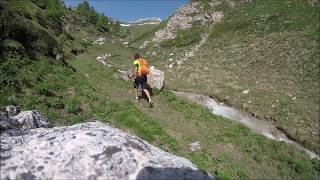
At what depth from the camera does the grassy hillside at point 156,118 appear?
1748 centimetres

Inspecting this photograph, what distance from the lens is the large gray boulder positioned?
714 centimetres

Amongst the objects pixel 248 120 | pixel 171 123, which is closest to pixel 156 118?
pixel 171 123

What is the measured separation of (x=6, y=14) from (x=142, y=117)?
12.2 m

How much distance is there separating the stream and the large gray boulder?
→ 16944 mm

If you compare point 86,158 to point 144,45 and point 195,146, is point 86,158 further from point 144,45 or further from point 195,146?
point 144,45

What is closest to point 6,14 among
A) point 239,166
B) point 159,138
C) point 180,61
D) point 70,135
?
point 159,138

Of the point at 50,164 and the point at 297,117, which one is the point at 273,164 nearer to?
the point at 297,117

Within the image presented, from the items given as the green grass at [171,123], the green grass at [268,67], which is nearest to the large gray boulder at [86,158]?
the green grass at [171,123]

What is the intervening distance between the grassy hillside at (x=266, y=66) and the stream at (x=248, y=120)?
0.53 meters

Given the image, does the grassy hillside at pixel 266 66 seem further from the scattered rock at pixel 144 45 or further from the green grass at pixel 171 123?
the scattered rock at pixel 144 45

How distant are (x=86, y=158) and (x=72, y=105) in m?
12.0

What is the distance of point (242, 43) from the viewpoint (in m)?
55.6

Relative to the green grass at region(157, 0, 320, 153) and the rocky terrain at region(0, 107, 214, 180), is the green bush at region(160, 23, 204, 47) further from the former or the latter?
the rocky terrain at region(0, 107, 214, 180)

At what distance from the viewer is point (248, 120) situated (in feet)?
94.3
